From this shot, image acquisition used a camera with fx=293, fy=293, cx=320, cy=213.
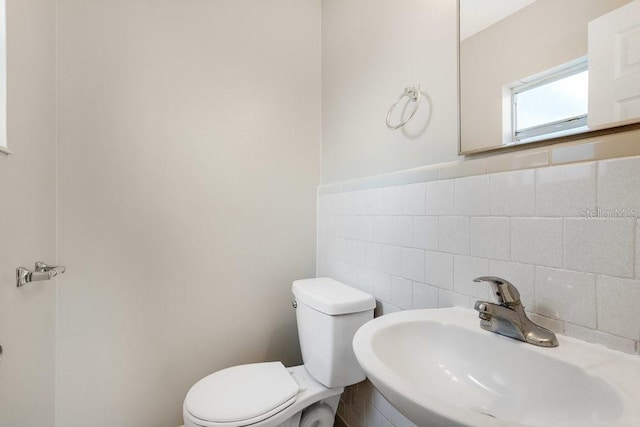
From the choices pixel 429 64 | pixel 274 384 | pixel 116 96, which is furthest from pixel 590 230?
pixel 116 96

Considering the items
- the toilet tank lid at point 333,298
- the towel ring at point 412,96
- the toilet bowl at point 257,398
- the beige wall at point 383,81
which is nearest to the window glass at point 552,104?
the beige wall at point 383,81

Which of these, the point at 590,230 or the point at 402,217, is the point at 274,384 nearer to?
the point at 402,217

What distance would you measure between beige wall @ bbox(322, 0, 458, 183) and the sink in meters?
0.55

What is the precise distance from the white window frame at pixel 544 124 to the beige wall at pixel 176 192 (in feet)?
3.66

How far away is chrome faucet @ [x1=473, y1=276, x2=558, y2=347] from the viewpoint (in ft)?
2.08

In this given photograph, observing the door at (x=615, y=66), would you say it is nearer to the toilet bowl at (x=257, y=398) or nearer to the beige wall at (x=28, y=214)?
the toilet bowl at (x=257, y=398)

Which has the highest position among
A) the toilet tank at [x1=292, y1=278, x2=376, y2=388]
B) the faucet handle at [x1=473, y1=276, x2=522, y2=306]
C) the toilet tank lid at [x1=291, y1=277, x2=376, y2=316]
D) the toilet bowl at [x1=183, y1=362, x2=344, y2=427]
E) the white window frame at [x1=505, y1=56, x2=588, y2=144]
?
the white window frame at [x1=505, y1=56, x2=588, y2=144]

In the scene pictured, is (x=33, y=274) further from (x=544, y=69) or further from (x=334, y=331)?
(x=544, y=69)

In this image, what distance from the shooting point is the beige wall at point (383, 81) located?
97cm

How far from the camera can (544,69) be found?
0.72m

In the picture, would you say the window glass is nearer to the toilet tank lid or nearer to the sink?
the sink

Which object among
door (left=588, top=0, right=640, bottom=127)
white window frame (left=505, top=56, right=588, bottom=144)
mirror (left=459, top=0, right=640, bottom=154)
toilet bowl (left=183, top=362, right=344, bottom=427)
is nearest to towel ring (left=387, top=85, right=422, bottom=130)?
mirror (left=459, top=0, right=640, bottom=154)

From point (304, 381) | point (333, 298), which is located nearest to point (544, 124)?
point (333, 298)

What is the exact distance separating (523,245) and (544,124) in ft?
0.97
